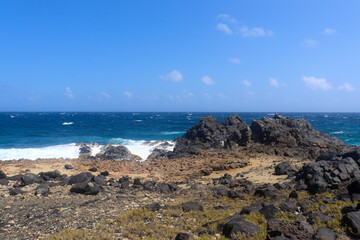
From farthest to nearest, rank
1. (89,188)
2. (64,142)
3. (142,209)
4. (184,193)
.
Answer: (64,142) → (184,193) → (89,188) → (142,209)

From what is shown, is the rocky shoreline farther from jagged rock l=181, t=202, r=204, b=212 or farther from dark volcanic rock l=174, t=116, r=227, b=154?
dark volcanic rock l=174, t=116, r=227, b=154

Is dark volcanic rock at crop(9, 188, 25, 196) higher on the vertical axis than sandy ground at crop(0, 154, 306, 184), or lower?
higher

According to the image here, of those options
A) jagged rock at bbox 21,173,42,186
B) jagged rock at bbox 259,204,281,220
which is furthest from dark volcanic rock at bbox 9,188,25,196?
jagged rock at bbox 259,204,281,220

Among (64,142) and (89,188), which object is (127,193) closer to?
(89,188)

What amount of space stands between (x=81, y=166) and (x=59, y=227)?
14.1 metres

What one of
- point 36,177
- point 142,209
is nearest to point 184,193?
point 142,209

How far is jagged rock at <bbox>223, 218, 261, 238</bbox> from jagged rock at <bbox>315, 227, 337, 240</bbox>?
1445 mm

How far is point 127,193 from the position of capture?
12.7 m

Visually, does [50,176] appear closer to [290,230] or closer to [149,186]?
[149,186]

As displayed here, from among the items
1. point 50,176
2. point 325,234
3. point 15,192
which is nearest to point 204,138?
point 50,176

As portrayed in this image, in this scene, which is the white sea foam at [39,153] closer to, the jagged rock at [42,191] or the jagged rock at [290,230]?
the jagged rock at [42,191]

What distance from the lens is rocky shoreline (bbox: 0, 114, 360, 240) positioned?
282 inches

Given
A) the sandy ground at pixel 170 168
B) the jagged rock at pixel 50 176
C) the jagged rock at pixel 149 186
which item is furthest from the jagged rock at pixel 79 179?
the jagged rock at pixel 149 186

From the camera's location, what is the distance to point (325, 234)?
6.32m
